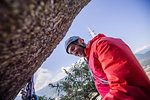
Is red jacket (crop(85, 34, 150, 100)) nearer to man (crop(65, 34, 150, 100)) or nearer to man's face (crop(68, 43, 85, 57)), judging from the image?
man (crop(65, 34, 150, 100))

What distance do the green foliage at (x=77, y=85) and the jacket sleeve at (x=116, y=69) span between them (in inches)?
188

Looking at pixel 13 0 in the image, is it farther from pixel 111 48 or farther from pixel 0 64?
pixel 111 48

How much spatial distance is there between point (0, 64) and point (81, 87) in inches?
231

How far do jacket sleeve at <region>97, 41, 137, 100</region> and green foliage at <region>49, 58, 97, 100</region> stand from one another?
4.76m

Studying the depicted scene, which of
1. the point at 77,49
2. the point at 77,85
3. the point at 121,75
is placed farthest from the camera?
the point at 77,85

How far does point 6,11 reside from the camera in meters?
0.58

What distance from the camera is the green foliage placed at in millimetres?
5566

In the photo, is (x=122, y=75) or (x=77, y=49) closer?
(x=122, y=75)

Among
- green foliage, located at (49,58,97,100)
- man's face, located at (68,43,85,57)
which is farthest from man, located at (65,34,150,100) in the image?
green foliage, located at (49,58,97,100)

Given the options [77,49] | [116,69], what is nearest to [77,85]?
[77,49]

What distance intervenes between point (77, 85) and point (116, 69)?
5.38 m

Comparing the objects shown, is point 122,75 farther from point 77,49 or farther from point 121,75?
point 77,49

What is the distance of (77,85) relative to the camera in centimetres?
608

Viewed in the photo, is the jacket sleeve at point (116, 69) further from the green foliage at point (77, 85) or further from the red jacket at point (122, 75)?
the green foliage at point (77, 85)
